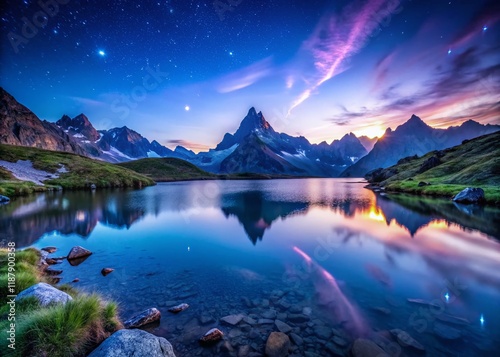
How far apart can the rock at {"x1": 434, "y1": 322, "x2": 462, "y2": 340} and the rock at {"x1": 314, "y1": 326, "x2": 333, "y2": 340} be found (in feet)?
15.2

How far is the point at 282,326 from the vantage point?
10.3 meters

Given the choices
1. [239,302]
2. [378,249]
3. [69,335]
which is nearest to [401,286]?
[378,249]

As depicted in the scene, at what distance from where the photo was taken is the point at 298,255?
813 inches

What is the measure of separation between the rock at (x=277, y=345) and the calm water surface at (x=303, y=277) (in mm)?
392

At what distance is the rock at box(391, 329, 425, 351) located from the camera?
352 inches

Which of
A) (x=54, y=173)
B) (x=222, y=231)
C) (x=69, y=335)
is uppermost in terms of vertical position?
(x=54, y=173)

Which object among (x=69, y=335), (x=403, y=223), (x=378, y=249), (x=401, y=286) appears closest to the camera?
(x=69, y=335)

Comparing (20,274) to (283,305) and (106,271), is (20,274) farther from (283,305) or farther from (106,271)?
(283,305)

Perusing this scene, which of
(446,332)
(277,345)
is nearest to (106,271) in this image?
(277,345)

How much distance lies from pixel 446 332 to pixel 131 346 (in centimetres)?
1259

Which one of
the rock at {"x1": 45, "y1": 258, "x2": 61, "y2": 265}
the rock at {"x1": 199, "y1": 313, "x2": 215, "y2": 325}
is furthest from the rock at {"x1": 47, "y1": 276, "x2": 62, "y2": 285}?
the rock at {"x1": 199, "y1": 313, "x2": 215, "y2": 325}

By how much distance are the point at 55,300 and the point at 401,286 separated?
18.3m

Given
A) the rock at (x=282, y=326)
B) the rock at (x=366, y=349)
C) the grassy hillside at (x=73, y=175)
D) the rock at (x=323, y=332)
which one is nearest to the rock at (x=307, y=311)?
the rock at (x=323, y=332)

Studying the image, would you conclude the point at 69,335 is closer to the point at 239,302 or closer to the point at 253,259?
the point at 239,302
